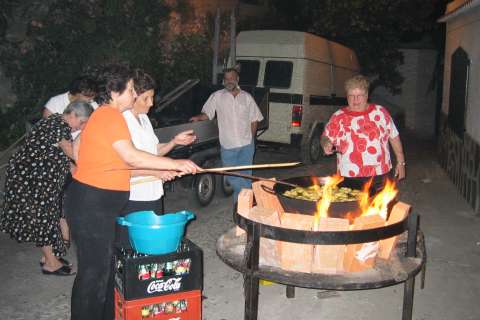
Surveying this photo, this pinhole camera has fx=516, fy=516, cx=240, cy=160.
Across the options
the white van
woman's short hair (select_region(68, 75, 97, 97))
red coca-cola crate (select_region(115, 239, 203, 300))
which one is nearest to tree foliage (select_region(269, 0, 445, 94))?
the white van

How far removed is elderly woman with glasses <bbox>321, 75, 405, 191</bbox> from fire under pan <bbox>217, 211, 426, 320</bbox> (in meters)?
1.26

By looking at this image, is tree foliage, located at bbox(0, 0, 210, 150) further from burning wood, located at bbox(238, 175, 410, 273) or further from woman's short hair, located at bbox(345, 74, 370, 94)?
burning wood, located at bbox(238, 175, 410, 273)

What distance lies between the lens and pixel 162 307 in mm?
3625

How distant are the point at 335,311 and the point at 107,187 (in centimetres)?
243

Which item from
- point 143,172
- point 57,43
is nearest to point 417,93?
point 57,43

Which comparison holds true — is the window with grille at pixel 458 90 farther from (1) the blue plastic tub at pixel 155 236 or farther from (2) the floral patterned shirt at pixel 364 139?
(1) the blue plastic tub at pixel 155 236

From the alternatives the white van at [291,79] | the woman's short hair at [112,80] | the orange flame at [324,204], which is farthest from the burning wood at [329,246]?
the white van at [291,79]

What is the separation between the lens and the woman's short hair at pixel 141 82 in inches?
149

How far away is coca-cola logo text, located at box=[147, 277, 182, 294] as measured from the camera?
3554 millimetres

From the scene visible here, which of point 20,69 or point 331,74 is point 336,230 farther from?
point 20,69

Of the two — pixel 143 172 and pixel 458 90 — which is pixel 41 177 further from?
pixel 458 90

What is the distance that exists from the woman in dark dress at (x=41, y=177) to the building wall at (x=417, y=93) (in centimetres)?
1684

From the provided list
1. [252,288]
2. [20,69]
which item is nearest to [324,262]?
[252,288]

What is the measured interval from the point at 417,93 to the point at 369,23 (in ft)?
13.6
